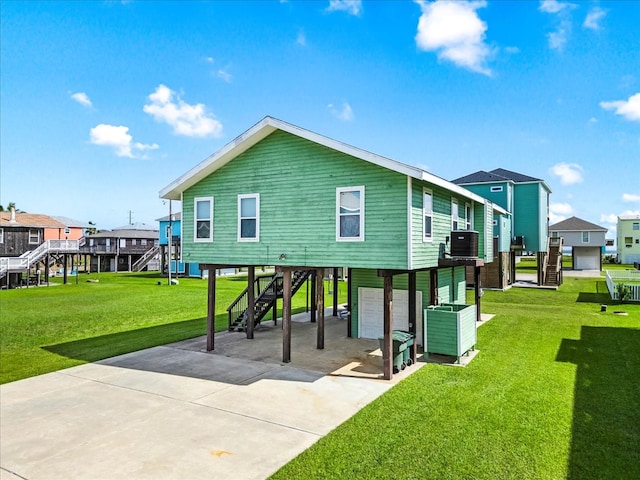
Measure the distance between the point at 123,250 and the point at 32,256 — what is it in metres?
18.9

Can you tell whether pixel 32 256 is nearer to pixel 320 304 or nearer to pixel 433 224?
pixel 320 304

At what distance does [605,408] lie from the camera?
838cm

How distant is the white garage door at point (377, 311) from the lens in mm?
14852

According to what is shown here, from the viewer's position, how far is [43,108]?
22031mm

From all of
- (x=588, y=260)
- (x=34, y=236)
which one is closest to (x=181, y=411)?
(x=34, y=236)

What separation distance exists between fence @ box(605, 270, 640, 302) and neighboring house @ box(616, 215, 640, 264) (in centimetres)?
4372

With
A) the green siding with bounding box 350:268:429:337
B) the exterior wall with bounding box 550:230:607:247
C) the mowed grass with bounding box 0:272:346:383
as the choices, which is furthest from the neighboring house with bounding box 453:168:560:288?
the exterior wall with bounding box 550:230:607:247

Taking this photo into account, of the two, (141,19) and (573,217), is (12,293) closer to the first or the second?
(141,19)

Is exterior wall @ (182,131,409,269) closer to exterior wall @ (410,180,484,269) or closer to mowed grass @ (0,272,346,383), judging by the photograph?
exterior wall @ (410,180,484,269)

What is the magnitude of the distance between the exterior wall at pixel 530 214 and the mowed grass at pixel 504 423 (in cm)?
1842

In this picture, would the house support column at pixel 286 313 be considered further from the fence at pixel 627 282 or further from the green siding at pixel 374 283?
the fence at pixel 627 282

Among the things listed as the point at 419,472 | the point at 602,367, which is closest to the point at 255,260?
the point at 419,472

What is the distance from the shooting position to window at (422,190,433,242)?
11.2 meters

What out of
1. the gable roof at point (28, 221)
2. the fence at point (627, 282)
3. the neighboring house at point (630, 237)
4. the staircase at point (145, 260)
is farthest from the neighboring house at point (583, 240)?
the gable roof at point (28, 221)
